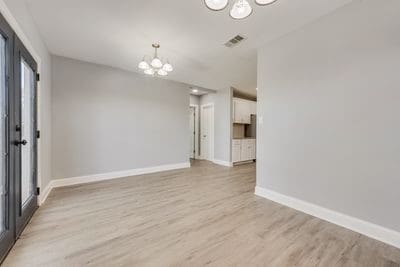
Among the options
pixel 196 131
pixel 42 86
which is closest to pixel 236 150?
pixel 196 131

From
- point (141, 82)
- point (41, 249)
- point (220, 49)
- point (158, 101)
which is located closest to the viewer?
point (41, 249)

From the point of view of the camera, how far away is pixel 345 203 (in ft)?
7.18

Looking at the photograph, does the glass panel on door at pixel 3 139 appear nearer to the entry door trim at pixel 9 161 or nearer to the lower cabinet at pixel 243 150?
the entry door trim at pixel 9 161

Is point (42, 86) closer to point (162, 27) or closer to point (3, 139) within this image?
point (3, 139)

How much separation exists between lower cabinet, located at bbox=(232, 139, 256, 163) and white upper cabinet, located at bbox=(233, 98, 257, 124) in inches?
30.3

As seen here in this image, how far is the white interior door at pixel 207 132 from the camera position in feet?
21.9

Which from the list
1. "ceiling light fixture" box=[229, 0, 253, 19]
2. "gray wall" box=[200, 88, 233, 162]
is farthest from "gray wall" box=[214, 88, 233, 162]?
"ceiling light fixture" box=[229, 0, 253, 19]

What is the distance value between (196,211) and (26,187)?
90.7 inches

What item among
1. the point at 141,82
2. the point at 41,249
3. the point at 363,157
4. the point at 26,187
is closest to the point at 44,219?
the point at 26,187

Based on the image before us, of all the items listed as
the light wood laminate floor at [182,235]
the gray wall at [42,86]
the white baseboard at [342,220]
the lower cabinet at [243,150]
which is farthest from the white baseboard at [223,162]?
the gray wall at [42,86]

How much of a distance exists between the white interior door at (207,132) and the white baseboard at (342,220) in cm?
375

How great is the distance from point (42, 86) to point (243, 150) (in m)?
5.44

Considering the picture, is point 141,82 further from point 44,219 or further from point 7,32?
point 44,219

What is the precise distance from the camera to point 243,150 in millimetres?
6277
